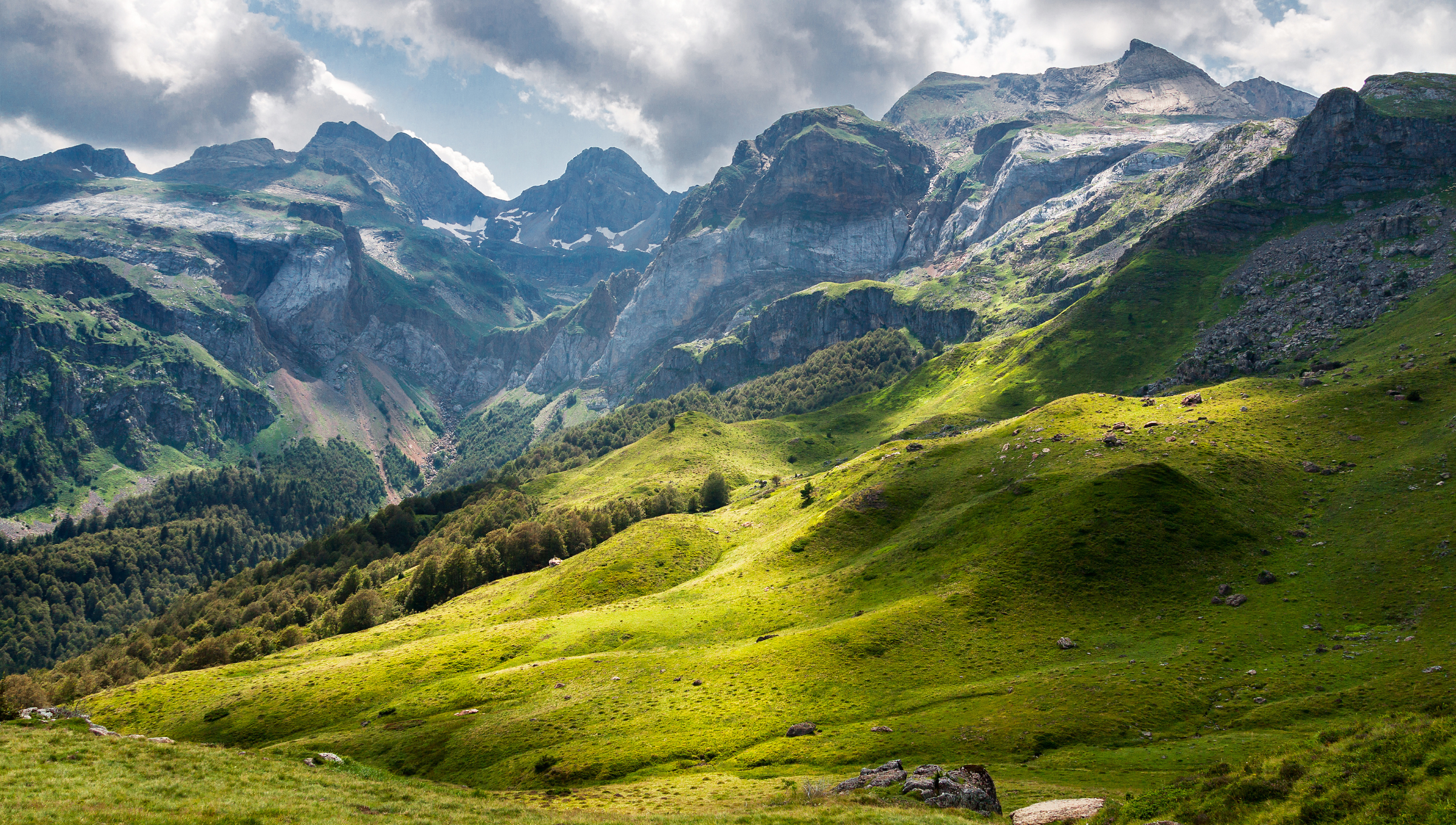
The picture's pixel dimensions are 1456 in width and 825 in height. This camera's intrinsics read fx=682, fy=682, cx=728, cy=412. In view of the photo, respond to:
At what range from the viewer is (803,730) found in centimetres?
5716

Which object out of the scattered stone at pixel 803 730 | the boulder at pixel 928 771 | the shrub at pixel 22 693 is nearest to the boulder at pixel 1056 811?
the boulder at pixel 928 771

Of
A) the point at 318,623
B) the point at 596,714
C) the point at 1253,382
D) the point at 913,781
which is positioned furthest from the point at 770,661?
the point at 1253,382

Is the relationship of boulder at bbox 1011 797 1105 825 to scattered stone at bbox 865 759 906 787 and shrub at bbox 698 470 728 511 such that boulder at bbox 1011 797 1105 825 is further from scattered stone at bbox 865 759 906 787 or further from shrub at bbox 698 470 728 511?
shrub at bbox 698 470 728 511

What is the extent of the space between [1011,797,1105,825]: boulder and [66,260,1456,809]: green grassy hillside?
4.11 meters

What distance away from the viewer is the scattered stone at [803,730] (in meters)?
56.7

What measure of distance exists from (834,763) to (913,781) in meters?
13.2

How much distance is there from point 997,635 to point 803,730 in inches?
1000

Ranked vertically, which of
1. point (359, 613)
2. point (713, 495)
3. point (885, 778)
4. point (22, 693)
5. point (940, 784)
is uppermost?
point (713, 495)

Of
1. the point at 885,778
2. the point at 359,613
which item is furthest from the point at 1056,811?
the point at 359,613

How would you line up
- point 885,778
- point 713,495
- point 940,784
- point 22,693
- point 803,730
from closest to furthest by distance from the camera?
1. point 940,784
2. point 885,778
3. point 803,730
4. point 22,693
5. point 713,495

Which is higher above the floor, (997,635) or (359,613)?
(359,613)

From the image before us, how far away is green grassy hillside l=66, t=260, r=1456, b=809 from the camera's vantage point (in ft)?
167

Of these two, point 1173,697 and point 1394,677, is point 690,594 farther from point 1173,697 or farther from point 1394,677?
point 1394,677

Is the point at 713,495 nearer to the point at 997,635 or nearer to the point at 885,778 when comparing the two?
the point at 997,635
